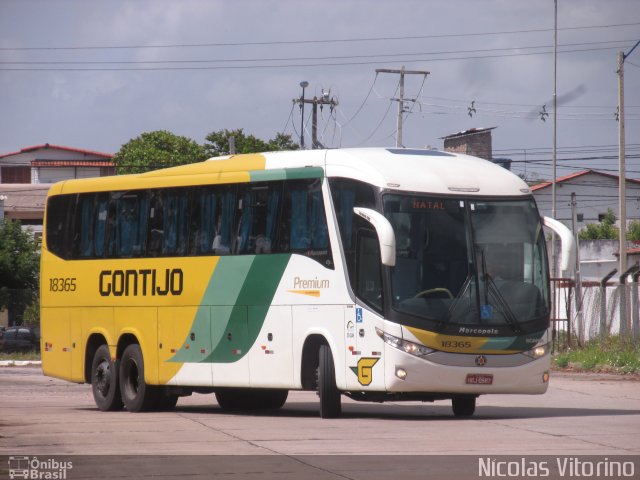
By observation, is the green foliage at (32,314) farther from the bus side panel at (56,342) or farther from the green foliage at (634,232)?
the green foliage at (634,232)

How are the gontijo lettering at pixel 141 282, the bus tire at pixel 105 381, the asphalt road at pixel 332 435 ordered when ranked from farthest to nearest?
the bus tire at pixel 105 381, the gontijo lettering at pixel 141 282, the asphalt road at pixel 332 435

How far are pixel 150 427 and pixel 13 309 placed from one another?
34.4 metres

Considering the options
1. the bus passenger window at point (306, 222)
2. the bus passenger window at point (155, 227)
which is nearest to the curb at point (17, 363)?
the bus passenger window at point (155, 227)

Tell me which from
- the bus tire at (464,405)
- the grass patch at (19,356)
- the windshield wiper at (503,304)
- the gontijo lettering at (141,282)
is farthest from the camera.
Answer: the grass patch at (19,356)

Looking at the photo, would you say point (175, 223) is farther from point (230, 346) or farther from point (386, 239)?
point (386, 239)

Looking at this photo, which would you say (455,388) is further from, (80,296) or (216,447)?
(80,296)

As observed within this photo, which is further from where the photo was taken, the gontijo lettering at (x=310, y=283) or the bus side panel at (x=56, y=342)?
the bus side panel at (x=56, y=342)

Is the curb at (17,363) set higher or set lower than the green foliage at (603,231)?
lower

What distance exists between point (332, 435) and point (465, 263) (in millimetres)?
3476

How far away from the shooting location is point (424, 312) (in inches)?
689

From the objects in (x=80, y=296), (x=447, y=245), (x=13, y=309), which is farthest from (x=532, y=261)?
(x=13, y=309)

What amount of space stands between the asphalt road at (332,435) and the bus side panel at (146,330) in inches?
31.0

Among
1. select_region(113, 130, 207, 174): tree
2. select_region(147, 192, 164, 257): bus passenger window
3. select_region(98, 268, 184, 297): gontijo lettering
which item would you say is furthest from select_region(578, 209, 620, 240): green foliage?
select_region(147, 192, 164, 257): bus passenger window

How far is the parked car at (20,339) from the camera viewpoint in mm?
47719
